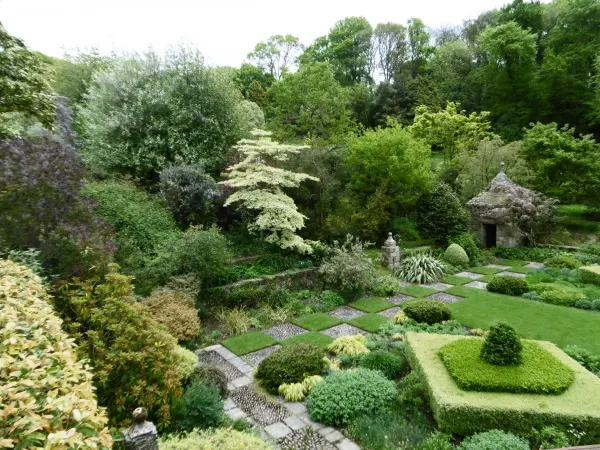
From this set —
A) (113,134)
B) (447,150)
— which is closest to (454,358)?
(113,134)

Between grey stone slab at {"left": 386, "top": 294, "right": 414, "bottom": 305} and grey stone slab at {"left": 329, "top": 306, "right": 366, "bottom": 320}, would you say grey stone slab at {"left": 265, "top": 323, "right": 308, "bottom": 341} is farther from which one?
grey stone slab at {"left": 386, "top": 294, "right": 414, "bottom": 305}

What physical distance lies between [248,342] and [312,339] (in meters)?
1.81

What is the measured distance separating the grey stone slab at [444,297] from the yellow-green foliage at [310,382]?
731cm

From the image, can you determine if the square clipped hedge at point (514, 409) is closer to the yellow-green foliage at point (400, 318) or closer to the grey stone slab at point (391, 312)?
the yellow-green foliage at point (400, 318)

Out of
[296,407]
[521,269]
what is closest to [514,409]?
[296,407]

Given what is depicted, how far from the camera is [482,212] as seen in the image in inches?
758

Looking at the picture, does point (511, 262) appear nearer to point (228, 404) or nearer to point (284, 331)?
point (284, 331)

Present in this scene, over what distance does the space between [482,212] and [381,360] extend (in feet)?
47.9

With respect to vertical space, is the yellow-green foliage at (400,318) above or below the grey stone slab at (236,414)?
above

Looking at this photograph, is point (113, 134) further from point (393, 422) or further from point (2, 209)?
point (393, 422)

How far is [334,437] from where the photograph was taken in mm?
5926

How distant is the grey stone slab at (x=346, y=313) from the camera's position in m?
11.5

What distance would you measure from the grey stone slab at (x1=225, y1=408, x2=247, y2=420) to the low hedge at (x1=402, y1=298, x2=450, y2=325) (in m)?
Answer: 6.17

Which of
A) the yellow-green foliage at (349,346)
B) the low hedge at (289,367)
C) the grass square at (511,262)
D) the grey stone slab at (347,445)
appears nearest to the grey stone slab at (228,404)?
the low hedge at (289,367)
